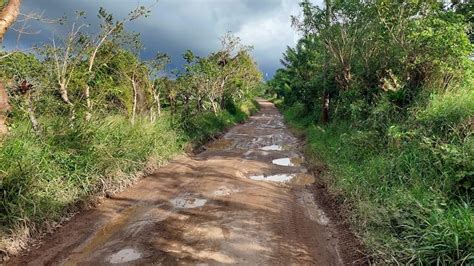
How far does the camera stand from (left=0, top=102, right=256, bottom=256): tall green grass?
19.0 ft

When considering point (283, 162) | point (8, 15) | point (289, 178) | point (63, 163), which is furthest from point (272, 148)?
point (8, 15)

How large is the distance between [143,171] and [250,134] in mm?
10963

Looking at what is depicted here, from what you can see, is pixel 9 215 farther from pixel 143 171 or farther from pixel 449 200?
pixel 449 200

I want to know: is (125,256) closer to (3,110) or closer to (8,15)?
(3,110)

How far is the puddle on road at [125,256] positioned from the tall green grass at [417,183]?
330cm

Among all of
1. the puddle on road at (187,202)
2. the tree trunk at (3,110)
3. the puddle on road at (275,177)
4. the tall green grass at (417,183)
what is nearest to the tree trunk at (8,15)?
the tree trunk at (3,110)

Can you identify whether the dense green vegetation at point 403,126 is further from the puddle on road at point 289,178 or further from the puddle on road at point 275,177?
the puddle on road at point 275,177

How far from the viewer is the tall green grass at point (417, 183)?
447 centimetres

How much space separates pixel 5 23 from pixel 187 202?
464 centimetres

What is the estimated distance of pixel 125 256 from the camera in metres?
5.30

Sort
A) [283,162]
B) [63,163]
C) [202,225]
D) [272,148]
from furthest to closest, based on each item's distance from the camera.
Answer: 1. [272,148]
2. [283,162]
3. [63,163]
4. [202,225]

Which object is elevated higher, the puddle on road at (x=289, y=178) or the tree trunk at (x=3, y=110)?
the tree trunk at (x=3, y=110)

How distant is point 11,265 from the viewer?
5055mm

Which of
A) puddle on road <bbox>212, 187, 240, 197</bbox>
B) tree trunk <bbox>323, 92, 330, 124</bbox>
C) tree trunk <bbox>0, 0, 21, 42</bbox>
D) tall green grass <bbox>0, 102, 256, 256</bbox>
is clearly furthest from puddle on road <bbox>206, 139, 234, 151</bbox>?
tree trunk <bbox>0, 0, 21, 42</bbox>
